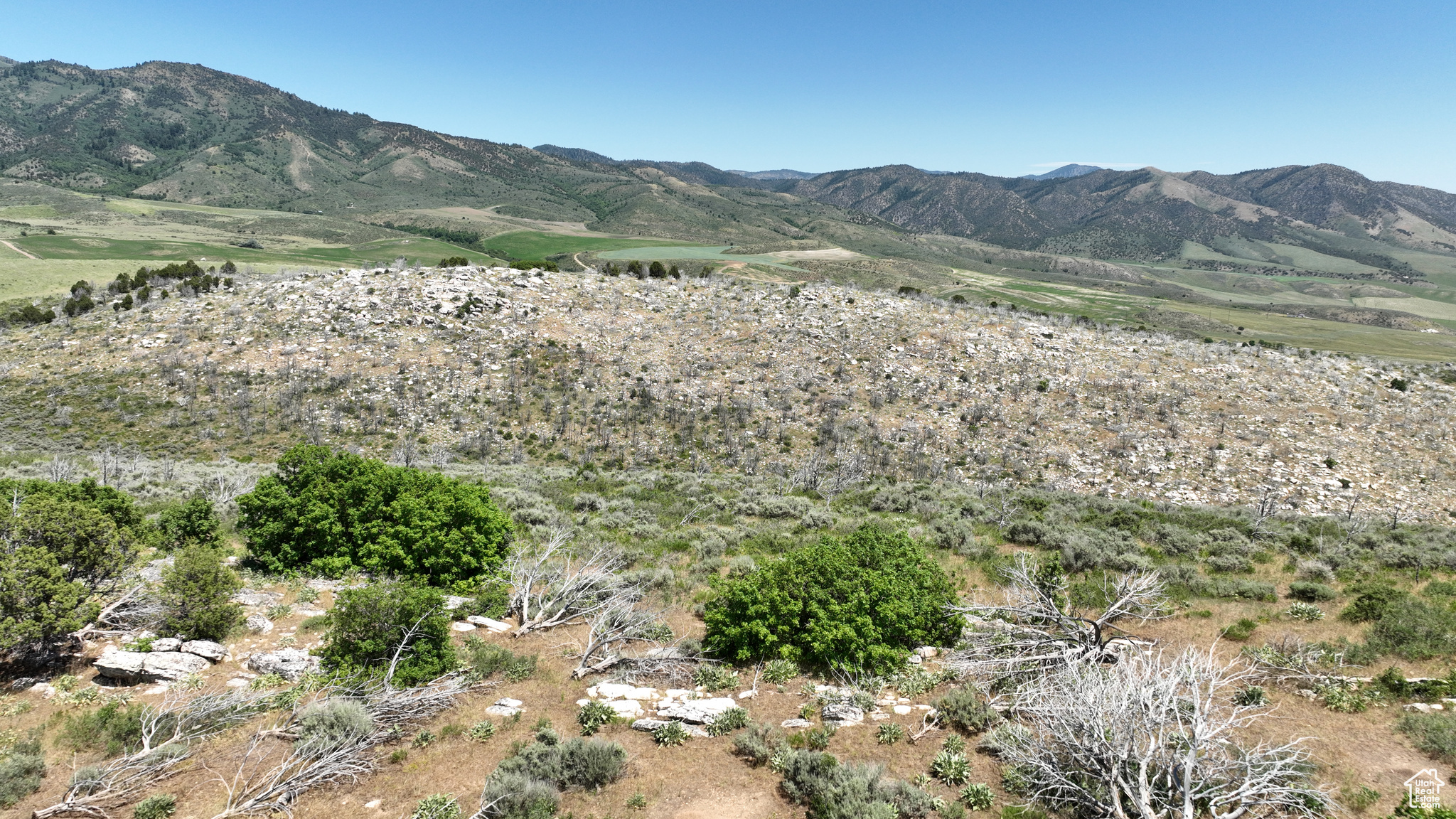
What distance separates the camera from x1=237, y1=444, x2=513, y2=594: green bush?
41.1 feet

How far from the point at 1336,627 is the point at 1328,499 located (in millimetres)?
22520

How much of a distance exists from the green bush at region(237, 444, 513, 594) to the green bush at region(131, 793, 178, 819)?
5662mm

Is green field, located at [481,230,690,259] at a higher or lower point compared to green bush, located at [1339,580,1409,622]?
higher

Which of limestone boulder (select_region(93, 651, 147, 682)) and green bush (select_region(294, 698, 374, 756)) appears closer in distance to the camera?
green bush (select_region(294, 698, 374, 756))

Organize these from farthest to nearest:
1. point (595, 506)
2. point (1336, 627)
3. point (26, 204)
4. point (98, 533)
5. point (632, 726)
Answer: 1. point (26, 204)
2. point (595, 506)
3. point (1336, 627)
4. point (98, 533)
5. point (632, 726)

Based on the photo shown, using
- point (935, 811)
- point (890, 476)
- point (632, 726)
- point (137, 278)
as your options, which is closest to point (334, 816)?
point (632, 726)

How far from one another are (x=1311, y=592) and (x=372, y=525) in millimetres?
19638

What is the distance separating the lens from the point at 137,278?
4241cm

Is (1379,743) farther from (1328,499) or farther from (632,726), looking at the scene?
(1328,499)

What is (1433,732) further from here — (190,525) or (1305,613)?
(190,525)

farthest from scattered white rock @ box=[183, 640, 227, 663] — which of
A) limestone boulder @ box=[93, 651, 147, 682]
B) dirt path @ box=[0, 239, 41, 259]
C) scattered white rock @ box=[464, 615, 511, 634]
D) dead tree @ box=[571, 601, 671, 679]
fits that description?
dirt path @ box=[0, 239, 41, 259]

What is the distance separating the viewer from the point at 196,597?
9625mm

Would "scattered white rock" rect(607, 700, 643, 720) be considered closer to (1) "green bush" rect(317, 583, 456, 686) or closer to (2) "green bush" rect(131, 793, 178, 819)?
(1) "green bush" rect(317, 583, 456, 686)

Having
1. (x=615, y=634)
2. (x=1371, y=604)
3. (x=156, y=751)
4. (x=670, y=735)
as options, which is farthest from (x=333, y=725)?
(x=1371, y=604)
